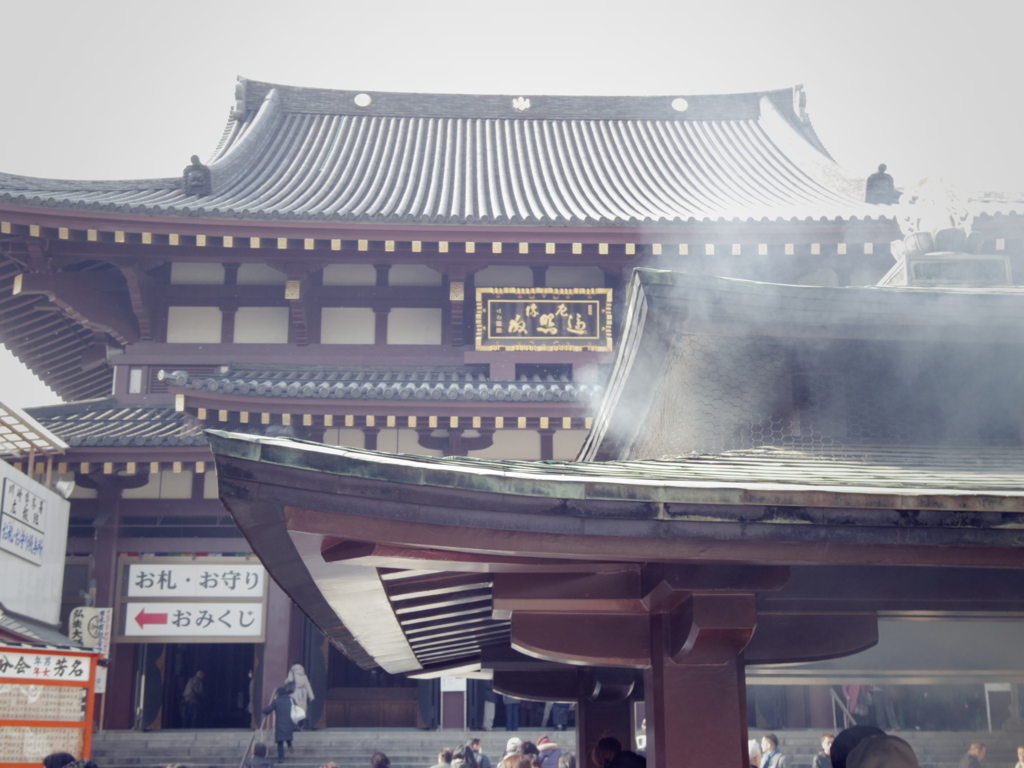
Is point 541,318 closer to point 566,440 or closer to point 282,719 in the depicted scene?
point 566,440

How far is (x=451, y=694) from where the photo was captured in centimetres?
1431

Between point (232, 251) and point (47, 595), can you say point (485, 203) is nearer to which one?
point (232, 251)

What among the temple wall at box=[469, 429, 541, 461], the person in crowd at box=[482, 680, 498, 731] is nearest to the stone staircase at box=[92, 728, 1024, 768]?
the person in crowd at box=[482, 680, 498, 731]

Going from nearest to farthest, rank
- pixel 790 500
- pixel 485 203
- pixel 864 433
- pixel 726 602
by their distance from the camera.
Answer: pixel 790 500
pixel 726 602
pixel 864 433
pixel 485 203

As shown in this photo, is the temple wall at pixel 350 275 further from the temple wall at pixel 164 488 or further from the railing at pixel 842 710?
the railing at pixel 842 710

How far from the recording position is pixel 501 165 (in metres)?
20.1

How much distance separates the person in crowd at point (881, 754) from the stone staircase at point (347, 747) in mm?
10155

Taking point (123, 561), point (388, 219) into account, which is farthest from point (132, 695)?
point (388, 219)

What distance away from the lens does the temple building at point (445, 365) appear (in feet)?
12.3

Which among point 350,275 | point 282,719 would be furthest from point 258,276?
point 282,719

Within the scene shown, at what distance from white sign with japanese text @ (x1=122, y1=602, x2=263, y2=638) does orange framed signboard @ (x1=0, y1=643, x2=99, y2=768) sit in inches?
193

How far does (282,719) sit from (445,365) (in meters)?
5.45

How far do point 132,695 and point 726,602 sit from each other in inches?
485

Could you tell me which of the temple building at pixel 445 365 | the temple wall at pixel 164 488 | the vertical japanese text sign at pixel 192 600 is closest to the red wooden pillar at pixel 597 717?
the temple building at pixel 445 365
